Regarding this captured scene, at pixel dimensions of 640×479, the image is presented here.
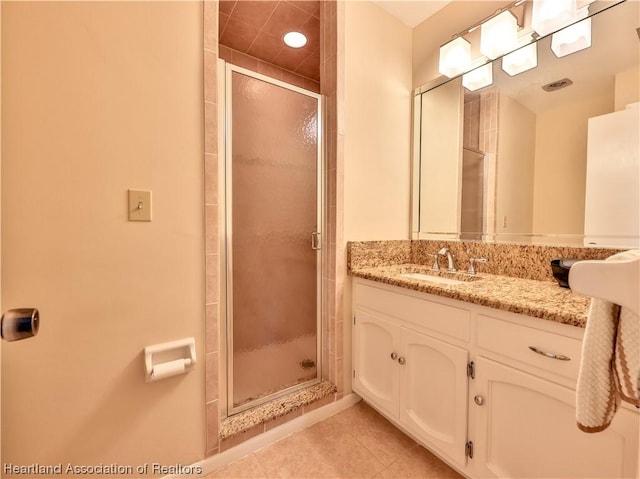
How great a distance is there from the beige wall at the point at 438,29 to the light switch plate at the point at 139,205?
1806 mm

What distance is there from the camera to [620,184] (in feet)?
3.74

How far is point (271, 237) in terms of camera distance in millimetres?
1460

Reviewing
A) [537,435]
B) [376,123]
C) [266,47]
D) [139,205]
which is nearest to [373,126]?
[376,123]

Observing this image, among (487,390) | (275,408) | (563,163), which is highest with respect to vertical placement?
(563,163)

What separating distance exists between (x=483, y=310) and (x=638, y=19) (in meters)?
1.37

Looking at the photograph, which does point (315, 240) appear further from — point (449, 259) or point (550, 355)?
point (550, 355)

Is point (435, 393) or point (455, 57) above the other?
point (455, 57)

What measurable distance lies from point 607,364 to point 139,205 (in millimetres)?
1305

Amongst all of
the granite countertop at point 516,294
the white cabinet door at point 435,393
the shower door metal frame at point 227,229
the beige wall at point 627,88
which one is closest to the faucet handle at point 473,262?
the granite countertop at point 516,294

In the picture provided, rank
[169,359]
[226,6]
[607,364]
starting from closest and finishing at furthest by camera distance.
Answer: [607,364] → [169,359] → [226,6]

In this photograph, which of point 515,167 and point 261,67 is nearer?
point 515,167

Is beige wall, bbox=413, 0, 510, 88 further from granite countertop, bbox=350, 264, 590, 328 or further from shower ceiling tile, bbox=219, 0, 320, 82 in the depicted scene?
granite countertop, bbox=350, 264, 590, 328

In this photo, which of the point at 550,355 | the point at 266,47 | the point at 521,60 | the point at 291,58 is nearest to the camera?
the point at 550,355

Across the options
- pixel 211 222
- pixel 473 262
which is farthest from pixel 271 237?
pixel 473 262
